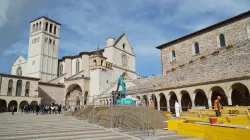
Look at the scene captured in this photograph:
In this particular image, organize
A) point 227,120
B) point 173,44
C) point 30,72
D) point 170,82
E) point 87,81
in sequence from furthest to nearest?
point 30,72
point 87,81
point 173,44
point 170,82
point 227,120

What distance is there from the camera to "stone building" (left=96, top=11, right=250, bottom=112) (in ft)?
→ 62.7

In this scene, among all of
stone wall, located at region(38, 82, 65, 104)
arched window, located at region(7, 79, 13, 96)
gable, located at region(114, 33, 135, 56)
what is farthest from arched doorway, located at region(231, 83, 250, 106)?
arched window, located at region(7, 79, 13, 96)

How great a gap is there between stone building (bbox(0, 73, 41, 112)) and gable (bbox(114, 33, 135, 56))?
69.4 ft

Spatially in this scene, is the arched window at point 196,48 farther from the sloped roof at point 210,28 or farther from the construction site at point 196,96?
the sloped roof at point 210,28

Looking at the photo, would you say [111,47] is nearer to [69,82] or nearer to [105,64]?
[105,64]

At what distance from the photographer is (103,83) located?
127 feet

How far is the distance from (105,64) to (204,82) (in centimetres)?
2389

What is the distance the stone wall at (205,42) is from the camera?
2523 centimetres

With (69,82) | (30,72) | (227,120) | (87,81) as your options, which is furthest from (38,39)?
(227,120)

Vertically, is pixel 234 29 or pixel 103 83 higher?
pixel 234 29

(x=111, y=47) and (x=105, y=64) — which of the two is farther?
(x=111, y=47)

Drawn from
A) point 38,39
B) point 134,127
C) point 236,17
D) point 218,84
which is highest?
point 38,39

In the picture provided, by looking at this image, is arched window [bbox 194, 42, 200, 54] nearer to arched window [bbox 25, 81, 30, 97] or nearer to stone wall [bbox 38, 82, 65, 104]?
stone wall [bbox 38, 82, 65, 104]

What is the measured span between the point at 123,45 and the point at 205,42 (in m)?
24.1
